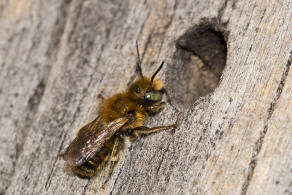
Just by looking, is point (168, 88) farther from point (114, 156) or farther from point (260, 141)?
point (260, 141)

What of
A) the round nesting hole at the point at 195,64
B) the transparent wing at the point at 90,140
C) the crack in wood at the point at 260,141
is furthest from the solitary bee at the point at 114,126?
the crack in wood at the point at 260,141

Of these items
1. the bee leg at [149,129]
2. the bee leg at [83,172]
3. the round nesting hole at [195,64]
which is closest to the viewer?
the bee leg at [149,129]

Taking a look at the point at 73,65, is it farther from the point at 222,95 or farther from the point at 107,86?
the point at 222,95

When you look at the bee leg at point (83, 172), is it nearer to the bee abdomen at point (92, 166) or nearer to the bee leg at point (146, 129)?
the bee abdomen at point (92, 166)

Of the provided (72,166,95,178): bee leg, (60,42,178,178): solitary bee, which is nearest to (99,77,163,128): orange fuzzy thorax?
(60,42,178,178): solitary bee

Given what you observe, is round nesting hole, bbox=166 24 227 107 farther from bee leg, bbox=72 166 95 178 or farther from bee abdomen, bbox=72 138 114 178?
bee leg, bbox=72 166 95 178

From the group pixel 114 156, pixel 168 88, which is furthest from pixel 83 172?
pixel 168 88
